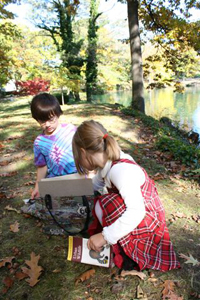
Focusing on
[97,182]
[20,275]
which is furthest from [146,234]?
[20,275]

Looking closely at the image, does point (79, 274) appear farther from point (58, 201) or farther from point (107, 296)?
point (58, 201)

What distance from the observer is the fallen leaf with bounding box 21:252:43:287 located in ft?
5.47

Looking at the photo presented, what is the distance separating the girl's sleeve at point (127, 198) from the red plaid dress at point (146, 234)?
0.20 ft

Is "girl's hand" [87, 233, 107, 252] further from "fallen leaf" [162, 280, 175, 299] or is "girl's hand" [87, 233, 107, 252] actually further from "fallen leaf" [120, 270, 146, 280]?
"fallen leaf" [162, 280, 175, 299]

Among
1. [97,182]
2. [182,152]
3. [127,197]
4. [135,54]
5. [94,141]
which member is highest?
[135,54]

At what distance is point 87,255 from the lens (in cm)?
162

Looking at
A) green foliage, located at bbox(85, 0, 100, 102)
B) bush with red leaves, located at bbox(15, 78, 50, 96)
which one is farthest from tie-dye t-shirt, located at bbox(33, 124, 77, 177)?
green foliage, located at bbox(85, 0, 100, 102)

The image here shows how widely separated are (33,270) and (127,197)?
1039 millimetres

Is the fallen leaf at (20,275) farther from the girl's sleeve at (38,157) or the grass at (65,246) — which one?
the girl's sleeve at (38,157)

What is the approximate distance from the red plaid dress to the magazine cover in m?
0.06

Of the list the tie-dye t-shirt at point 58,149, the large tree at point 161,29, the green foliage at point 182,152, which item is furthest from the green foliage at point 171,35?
the tie-dye t-shirt at point 58,149

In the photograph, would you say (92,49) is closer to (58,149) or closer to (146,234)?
(58,149)

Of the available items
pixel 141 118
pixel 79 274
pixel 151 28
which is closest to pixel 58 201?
pixel 79 274

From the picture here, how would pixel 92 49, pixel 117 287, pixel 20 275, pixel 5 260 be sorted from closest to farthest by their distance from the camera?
pixel 117 287 < pixel 20 275 < pixel 5 260 < pixel 92 49
